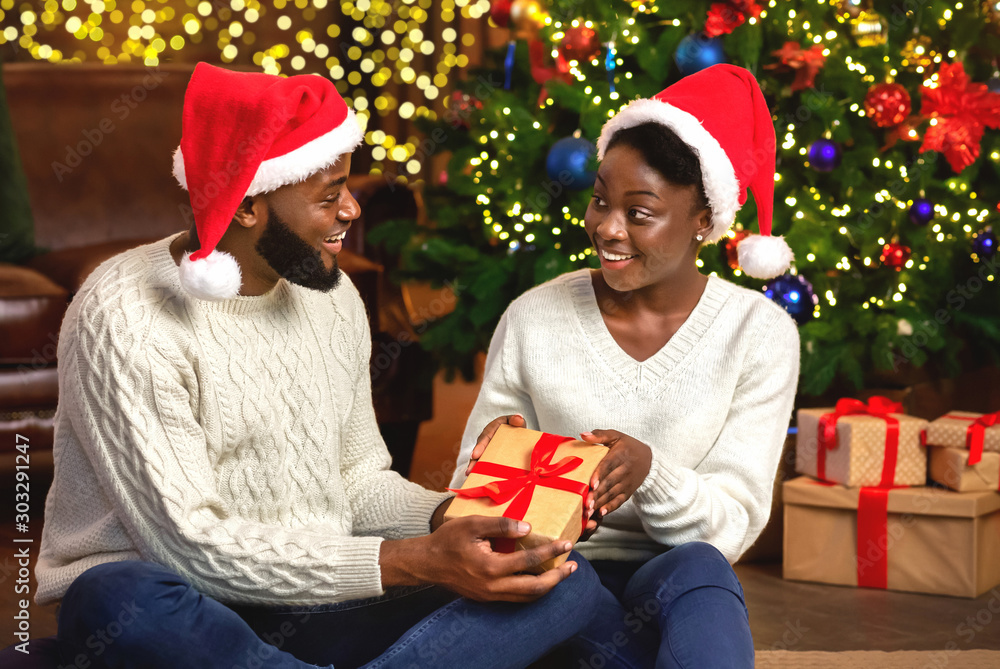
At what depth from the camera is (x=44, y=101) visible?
3172 millimetres

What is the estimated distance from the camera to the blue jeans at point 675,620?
3.96ft

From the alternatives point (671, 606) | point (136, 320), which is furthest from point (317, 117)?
point (671, 606)

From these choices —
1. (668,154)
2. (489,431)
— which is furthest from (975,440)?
(489,431)

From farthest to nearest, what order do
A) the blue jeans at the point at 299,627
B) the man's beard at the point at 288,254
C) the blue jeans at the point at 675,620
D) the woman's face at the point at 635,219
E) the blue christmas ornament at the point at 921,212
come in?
the blue christmas ornament at the point at 921,212 → the woman's face at the point at 635,219 → the man's beard at the point at 288,254 → the blue jeans at the point at 675,620 → the blue jeans at the point at 299,627

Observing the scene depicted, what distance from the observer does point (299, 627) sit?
4.24 feet

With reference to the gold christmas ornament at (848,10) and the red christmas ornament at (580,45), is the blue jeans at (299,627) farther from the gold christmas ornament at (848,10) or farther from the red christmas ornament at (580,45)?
the gold christmas ornament at (848,10)

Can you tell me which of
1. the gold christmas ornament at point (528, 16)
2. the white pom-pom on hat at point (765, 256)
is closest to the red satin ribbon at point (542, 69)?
the gold christmas ornament at point (528, 16)

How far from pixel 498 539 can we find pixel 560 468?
0.13m

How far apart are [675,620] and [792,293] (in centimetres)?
121

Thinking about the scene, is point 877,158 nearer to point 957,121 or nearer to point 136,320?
point 957,121

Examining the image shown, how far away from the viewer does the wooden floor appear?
1945mm

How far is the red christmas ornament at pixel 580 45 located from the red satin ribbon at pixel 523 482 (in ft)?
4.49

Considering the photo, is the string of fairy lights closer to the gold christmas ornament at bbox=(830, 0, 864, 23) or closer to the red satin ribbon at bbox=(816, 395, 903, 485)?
the gold christmas ornament at bbox=(830, 0, 864, 23)

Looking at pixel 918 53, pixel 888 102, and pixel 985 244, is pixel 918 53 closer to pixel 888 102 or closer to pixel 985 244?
pixel 888 102
